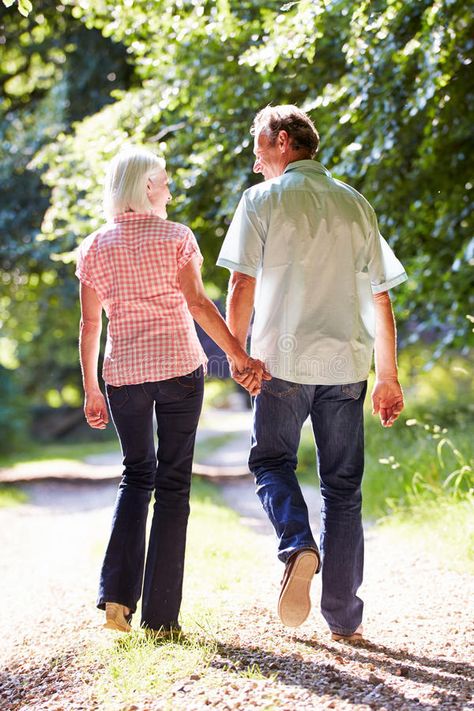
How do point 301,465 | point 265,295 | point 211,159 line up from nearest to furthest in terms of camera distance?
point 265,295, point 211,159, point 301,465

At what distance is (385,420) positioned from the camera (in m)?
3.68

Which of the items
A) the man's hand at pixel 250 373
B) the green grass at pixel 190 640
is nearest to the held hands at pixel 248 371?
the man's hand at pixel 250 373

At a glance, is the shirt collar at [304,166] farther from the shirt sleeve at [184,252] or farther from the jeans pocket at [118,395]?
the jeans pocket at [118,395]

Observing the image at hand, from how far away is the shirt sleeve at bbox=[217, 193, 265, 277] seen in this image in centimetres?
337

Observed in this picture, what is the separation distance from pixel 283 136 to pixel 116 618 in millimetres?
→ 1980

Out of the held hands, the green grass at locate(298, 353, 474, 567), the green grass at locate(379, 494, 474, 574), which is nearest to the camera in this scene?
the held hands

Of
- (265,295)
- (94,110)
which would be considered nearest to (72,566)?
(265,295)

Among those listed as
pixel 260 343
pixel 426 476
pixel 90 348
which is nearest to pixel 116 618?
pixel 90 348

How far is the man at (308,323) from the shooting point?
11.0 ft

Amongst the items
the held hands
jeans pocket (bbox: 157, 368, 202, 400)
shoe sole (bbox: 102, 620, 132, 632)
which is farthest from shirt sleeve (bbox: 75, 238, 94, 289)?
shoe sole (bbox: 102, 620, 132, 632)

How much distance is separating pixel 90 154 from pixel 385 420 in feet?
16.7

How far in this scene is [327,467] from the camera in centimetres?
350

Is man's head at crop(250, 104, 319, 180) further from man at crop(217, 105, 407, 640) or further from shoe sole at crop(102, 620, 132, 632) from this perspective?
shoe sole at crop(102, 620, 132, 632)

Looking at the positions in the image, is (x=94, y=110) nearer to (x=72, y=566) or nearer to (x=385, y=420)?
(x=72, y=566)
